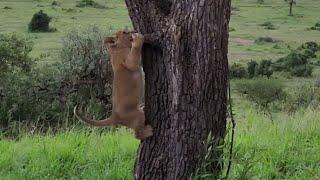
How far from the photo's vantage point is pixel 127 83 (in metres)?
3.60

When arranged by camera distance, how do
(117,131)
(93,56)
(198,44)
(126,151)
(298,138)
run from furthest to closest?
(93,56), (117,131), (298,138), (126,151), (198,44)

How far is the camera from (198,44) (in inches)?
137

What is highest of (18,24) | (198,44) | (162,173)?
Answer: (198,44)

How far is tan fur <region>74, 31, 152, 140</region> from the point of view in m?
3.55

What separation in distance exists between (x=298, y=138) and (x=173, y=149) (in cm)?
220

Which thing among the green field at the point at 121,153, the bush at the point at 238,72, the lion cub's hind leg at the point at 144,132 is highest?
the lion cub's hind leg at the point at 144,132

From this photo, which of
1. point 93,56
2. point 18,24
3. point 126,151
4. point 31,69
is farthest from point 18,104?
point 18,24

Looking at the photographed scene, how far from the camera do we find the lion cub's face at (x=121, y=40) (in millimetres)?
3547

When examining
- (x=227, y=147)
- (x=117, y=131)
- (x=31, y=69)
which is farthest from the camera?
(x=31, y=69)

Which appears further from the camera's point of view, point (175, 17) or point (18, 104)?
point (18, 104)

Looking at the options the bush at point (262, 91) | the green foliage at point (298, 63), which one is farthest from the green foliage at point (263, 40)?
the bush at point (262, 91)

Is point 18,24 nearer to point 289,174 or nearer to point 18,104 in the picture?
point 18,104

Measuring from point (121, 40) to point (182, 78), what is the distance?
0.42 meters

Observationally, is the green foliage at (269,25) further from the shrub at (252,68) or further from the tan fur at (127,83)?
the tan fur at (127,83)
